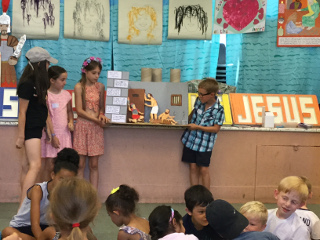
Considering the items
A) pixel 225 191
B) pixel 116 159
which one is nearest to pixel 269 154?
pixel 225 191

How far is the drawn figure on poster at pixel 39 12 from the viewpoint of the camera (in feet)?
18.8

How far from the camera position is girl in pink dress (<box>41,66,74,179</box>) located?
15.4 feet

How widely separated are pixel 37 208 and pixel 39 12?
3213mm

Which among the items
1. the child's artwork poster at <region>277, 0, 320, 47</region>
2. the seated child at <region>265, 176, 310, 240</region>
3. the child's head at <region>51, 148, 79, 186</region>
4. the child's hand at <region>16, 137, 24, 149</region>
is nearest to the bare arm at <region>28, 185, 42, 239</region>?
the child's head at <region>51, 148, 79, 186</region>

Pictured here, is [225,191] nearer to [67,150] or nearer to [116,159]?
[116,159]

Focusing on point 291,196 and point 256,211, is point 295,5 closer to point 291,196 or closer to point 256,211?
point 291,196

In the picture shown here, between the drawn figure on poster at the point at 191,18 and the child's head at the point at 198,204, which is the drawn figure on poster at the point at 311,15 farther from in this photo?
the child's head at the point at 198,204

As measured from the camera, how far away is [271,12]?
613 centimetres

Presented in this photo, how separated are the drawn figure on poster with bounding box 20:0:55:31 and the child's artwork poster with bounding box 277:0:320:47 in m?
2.70

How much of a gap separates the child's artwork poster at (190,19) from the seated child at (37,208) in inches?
120

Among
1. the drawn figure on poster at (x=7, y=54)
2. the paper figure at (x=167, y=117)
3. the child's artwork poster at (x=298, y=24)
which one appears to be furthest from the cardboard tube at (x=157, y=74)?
the child's artwork poster at (x=298, y=24)

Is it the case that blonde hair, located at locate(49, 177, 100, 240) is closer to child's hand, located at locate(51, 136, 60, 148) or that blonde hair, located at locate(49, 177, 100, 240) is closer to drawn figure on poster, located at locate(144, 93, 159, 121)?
child's hand, located at locate(51, 136, 60, 148)

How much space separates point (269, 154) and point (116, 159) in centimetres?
161

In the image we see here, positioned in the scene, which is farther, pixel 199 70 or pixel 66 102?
pixel 199 70
